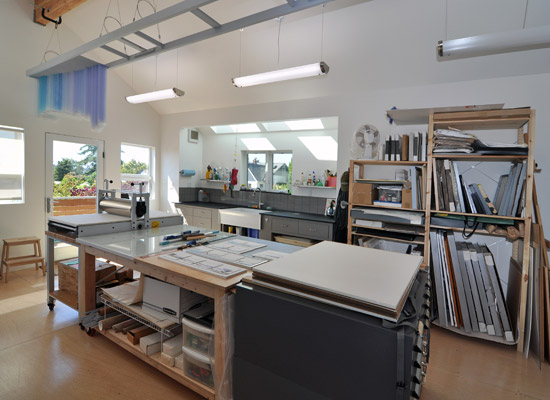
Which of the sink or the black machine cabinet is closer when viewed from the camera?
the black machine cabinet

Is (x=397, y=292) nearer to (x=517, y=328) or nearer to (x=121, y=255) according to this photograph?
(x=121, y=255)

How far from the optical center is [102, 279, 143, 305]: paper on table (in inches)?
91.3

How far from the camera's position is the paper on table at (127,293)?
232cm

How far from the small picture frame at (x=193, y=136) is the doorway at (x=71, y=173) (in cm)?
158

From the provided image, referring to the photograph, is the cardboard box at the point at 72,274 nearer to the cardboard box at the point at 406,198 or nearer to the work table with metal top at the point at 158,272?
the work table with metal top at the point at 158,272

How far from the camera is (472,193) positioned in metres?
2.91

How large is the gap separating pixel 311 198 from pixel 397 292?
12.6ft

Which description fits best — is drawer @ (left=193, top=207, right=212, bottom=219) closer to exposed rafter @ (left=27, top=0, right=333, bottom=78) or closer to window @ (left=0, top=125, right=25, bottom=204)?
window @ (left=0, top=125, right=25, bottom=204)

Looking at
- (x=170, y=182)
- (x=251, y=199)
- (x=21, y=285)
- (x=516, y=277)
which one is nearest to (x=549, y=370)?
(x=516, y=277)

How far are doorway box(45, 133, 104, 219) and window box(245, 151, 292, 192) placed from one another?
2.64 metres

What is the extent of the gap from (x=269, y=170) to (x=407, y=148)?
2.91m

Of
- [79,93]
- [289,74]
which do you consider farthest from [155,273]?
[79,93]

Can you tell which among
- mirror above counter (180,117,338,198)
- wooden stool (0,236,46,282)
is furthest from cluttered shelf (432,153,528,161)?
wooden stool (0,236,46,282)

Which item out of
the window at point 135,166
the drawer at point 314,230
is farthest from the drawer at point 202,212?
the drawer at point 314,230
